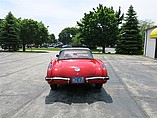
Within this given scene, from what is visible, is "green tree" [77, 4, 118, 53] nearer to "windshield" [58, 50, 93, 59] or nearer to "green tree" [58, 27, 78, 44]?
"windshield" [58, 50, 93, 59]

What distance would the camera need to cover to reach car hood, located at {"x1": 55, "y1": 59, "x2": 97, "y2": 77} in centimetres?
571

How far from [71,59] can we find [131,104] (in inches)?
103

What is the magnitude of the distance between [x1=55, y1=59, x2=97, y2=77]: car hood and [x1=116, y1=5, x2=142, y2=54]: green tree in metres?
29.1

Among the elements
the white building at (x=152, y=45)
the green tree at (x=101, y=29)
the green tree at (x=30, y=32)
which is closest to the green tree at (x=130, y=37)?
the green tree at (x=101, y=29)

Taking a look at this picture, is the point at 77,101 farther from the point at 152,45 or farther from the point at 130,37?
the point at 130,37

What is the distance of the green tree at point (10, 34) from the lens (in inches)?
1426

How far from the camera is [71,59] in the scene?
22.2 ft

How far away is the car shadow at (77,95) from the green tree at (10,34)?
32.0m

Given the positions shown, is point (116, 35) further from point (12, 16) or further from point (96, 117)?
point (96, 117)

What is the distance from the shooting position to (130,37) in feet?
112

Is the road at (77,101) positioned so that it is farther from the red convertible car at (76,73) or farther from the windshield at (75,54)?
the windshield at (75,54)

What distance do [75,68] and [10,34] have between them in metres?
33.2

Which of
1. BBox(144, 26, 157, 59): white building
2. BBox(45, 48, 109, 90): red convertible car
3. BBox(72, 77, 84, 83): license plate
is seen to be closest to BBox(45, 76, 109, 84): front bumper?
BBox(45, 48, 109, 90): red convertible car

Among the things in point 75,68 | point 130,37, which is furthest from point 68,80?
point 130,37
